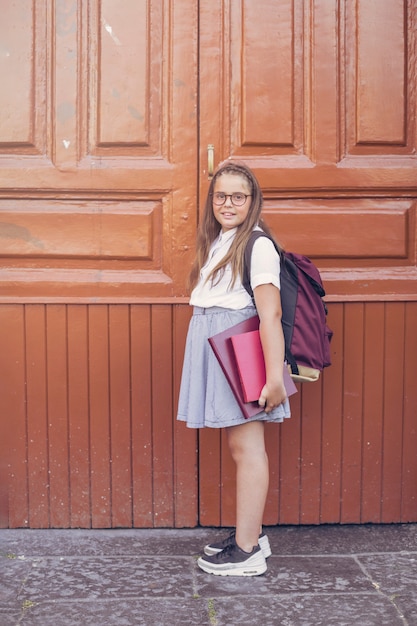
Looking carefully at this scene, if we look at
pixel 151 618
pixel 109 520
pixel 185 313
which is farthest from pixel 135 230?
pixel 151 618

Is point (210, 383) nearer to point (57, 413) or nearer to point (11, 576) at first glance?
point (57, 413)

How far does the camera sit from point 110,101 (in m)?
3.76

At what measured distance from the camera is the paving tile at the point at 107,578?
3189 millimetres

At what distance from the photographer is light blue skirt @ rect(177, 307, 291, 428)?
130 inches

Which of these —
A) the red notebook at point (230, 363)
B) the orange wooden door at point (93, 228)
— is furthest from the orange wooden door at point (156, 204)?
the red notebook at point (230, 363)

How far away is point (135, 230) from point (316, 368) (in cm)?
103

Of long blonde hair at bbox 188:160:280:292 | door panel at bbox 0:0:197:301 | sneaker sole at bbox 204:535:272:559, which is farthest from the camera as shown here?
door panel at bbox 0:0:197:301

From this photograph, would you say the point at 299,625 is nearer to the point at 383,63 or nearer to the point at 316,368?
the point at 316,368

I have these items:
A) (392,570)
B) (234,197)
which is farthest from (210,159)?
(392,570)

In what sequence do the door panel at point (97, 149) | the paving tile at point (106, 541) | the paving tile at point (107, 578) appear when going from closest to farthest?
the paving tile at point (107, 578)
the paving tile at point (106, 541)
the door panel at point (97, 149)

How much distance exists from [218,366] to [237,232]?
0.53m

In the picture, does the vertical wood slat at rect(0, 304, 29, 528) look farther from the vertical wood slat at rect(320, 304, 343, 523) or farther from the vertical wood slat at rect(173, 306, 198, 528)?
the vertical wood slat at rect(320, 304, 343, 523)

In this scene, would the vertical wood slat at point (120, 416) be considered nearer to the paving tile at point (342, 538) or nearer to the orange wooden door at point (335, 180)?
the orange wooden door at point (335, 180)

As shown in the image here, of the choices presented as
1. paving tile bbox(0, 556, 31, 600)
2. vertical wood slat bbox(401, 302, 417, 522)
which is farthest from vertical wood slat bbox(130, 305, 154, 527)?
vertical wood slat bbox(401, 302, 417, 522)
